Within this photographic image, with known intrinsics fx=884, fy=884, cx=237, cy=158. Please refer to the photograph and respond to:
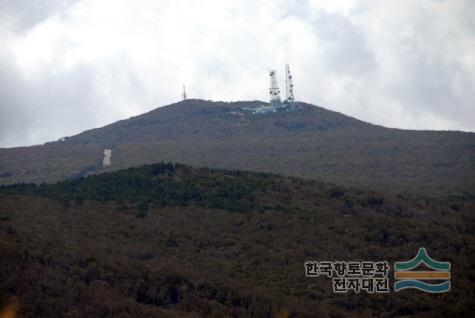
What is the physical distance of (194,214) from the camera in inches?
2151

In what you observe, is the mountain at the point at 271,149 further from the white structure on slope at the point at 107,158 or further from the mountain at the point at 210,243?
the mountain at the point at 210,243

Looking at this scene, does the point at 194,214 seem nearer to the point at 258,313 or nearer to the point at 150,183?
the point at 150,183

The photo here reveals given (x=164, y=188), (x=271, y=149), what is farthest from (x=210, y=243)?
(x=271, y=149)

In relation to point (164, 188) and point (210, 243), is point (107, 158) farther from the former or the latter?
point (210, 243)

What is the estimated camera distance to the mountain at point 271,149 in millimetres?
85375

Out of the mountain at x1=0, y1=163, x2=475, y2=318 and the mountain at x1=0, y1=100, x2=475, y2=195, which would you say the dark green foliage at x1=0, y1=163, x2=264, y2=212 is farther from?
the mountain at x1=0, y1=100, x2=475, y2=195

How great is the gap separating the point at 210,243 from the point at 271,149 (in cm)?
5440

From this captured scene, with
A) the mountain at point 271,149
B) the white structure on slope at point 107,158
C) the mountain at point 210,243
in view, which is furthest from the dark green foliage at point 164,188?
the white structure on slope at point 107,158

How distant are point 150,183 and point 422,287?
28094 mm

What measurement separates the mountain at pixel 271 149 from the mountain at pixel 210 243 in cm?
1718

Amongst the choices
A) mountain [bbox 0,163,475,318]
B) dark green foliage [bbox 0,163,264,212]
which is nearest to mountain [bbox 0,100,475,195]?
dark green foliage [bbox 0,163,264,212]

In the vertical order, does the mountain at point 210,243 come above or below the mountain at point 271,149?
below

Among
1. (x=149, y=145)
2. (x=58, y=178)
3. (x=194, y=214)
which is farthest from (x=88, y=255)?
(x=149, y=145)

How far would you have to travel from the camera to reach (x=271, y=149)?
103062mm
